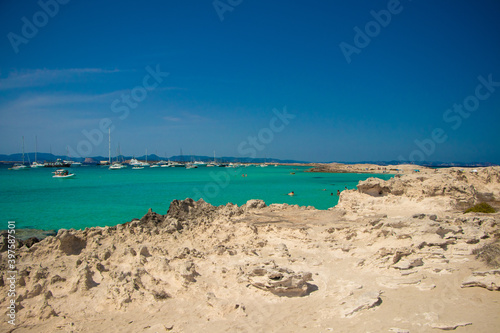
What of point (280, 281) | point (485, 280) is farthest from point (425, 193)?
point (280, 281)

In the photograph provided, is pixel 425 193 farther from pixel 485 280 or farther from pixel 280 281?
pixel 280 281

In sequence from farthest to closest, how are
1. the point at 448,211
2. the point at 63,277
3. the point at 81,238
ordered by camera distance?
the point at 448,211 → the point at 81,238 → the point at 63,277

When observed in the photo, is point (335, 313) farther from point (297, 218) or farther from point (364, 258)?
point (297, 218)

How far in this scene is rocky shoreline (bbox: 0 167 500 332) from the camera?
4688mm

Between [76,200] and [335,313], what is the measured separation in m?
25.0

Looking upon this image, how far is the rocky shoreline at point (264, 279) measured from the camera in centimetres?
469

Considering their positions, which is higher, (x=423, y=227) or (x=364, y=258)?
(x=423, y=227)

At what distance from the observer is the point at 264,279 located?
582 centimetres

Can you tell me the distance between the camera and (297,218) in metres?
11.7

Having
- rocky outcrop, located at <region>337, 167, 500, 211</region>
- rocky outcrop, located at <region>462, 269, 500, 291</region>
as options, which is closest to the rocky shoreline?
rocky outcrop, located at <region>462, 269, 500, 291</region>

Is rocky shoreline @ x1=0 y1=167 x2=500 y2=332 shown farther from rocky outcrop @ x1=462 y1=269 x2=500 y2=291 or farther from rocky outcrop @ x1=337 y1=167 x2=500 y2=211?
rocky outcrop @ x1=337 y1=167 x2=500 y2=211

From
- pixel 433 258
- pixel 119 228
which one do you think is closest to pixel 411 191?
pixel 433 258

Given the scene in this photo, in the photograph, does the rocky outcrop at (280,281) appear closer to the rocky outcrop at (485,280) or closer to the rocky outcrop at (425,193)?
the rocky outcrop at (485,280)

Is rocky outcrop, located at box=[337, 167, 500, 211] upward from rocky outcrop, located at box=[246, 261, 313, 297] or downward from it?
upward
